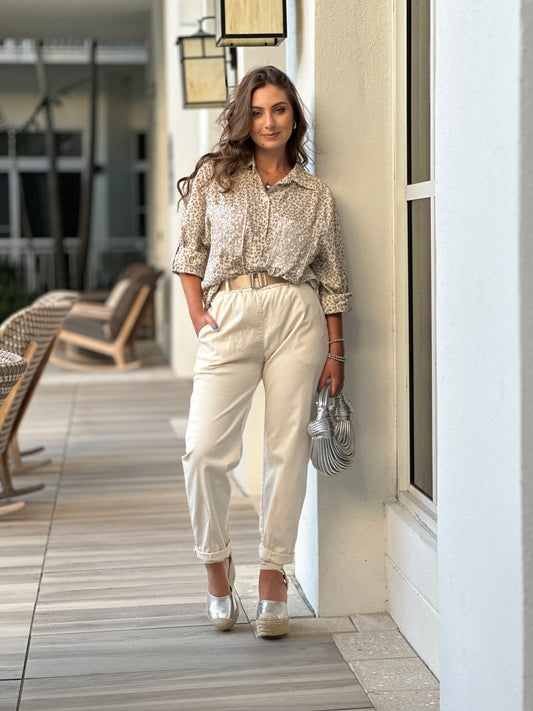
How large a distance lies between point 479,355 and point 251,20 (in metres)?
1.65

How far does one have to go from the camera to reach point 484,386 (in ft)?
5.82

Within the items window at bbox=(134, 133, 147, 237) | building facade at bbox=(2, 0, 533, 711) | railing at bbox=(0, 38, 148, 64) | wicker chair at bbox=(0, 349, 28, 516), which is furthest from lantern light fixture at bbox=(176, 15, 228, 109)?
window at bbox=(134, 133, 147, 237)

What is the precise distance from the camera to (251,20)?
3.01 m

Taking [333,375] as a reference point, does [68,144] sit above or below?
above

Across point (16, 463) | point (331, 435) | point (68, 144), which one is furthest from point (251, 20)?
point (68, 144)

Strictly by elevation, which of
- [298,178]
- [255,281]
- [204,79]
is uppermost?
[204,79]

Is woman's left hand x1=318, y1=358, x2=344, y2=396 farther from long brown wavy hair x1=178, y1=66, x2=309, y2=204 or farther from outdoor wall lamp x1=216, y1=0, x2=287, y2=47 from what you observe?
outdoor wall lamp x1=216, y1=0, x2=287, y2=47

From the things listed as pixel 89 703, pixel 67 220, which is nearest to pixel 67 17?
pixel 67 220

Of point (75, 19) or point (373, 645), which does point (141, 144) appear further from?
point (373, 645)

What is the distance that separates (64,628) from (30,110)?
49.0ft

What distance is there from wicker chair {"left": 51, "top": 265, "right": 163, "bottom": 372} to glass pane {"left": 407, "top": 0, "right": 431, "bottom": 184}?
645cm

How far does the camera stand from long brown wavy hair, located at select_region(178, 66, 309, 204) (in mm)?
2729

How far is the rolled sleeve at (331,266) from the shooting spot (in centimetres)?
275

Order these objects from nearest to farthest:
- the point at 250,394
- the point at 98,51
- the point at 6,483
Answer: the point at 250,394
the point at 6,483
the point at 98,51
